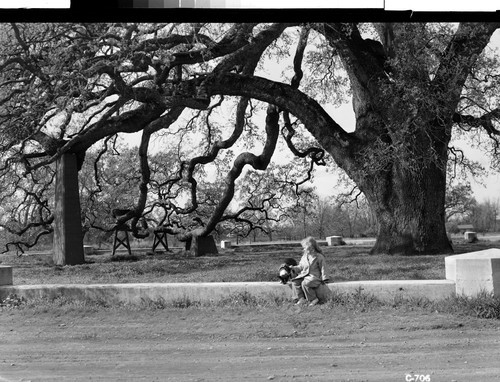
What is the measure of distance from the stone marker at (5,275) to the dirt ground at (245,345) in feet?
0.61

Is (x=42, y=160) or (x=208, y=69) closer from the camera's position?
(x=42, y=160)

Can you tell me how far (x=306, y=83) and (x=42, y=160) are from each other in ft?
6.17

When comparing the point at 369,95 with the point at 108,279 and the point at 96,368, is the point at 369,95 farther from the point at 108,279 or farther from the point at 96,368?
the point at 96,368

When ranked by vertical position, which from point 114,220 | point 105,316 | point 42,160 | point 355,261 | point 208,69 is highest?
point 208,69

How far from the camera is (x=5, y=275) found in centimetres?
344

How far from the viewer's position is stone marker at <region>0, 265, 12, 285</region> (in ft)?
11.2

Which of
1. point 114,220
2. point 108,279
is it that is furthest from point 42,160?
point 108,279

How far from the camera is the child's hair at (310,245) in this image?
340cm

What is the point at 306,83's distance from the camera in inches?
172

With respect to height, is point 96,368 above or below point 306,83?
below

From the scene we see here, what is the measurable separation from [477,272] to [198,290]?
1543 millimetres

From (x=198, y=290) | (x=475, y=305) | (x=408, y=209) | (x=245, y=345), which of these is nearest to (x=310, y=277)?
(x=245, y=345)

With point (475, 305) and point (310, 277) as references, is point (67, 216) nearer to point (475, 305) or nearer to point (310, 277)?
point (310, 277)

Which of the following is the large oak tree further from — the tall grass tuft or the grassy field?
the tall grass tuft
